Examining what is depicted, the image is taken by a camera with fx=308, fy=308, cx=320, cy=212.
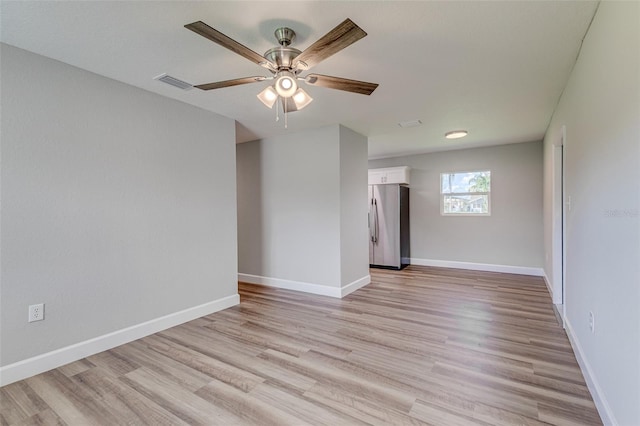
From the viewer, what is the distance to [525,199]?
5559 millimetres

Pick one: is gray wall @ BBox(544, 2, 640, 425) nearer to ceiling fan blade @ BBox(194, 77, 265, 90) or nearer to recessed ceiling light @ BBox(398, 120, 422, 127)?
recessed ceiling light @ BBox(398, 120, 422, 127)

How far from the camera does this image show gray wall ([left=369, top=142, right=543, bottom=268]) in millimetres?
5508

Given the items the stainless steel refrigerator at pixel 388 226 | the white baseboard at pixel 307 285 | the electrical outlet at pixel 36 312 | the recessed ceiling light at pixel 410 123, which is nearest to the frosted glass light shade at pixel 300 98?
the recessed ceiling light at pixel 410 123

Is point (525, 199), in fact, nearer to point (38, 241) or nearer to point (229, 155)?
point (229, 155)

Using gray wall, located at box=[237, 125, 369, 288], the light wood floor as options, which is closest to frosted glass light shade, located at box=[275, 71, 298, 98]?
the light wood floor

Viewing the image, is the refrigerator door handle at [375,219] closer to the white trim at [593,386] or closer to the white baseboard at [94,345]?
the white baseboard at [94,345]

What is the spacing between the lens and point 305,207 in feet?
14.9

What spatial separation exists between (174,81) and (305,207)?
235cm

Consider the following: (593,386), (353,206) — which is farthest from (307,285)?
(593,386)

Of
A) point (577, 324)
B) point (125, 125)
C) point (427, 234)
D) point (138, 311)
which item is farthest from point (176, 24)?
point (427, 234)

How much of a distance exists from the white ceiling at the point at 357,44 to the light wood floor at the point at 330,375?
2367mm

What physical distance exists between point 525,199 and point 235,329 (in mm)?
5359

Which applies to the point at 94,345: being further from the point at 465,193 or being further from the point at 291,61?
the point at 465,193

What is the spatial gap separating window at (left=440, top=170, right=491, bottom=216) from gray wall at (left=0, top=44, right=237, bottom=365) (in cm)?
455
